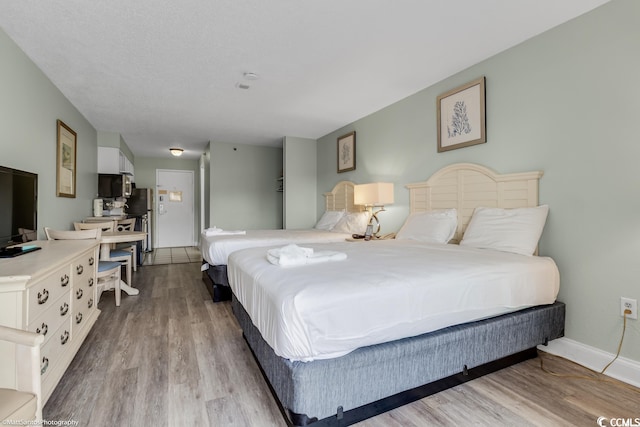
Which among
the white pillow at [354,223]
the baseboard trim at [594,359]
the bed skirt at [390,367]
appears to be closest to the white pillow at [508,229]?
the bed skirt at [390,367]

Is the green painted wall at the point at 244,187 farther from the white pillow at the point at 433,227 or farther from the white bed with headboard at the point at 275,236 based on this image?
the white pillow at the point at 433,227

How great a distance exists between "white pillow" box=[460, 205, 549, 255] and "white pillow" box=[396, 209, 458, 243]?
25 centimetres

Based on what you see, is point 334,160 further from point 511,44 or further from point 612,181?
point 612,181

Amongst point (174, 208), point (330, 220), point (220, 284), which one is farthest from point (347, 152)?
point (174, 208)

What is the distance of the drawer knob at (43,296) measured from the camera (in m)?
1.48

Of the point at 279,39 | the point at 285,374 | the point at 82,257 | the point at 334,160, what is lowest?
the point at 285,374

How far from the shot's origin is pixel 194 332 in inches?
99.6

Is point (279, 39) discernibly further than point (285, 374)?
Yes

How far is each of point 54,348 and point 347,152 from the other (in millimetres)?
4172

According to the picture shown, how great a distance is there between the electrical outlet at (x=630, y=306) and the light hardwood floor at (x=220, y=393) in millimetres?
432

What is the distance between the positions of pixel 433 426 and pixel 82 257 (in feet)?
8.26

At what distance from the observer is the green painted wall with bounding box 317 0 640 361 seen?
74.9 inches

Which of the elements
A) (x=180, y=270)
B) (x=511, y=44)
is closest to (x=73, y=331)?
(x=180, y=270)

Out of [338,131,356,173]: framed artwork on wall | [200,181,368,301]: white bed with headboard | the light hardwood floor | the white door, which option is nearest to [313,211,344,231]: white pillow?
[200,181,368,301]: white bed with headboard
